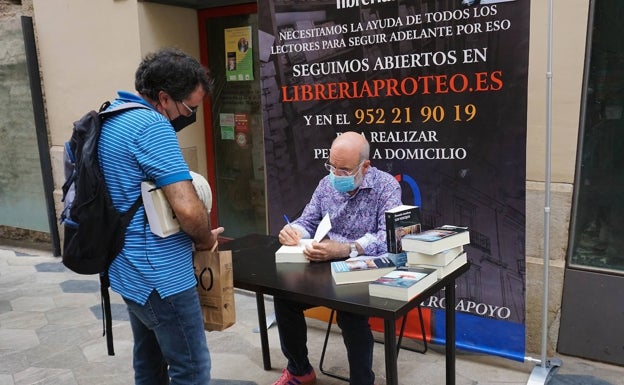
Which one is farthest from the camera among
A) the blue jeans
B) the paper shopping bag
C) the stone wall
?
the stone wall

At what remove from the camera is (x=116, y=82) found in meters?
5.07

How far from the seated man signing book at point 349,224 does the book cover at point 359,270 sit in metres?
0.24

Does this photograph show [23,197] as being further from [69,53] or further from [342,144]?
[342,144]

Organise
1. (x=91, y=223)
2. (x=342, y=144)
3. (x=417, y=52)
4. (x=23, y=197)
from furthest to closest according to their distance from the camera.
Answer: (x=23, y=197) < (x=417, y=52) < (x=342, y=144) < (x=91, y=223)

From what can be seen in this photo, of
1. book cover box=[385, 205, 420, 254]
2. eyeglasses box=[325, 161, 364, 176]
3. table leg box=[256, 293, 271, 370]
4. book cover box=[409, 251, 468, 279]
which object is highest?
eyeglasses box=[325, 161, 364, 176]

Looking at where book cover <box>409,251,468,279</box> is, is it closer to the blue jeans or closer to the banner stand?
the banner stand

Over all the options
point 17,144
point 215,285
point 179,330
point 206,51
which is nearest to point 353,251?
point 215,285

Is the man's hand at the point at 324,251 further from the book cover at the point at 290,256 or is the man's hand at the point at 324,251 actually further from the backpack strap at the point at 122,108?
the backpack strap at the point at 122,108

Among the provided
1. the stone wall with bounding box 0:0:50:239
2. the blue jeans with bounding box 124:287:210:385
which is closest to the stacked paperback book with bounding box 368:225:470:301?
the blue jeans with bounding box 124:287:210:385

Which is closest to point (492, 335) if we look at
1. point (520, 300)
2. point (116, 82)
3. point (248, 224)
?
point (520, 300)

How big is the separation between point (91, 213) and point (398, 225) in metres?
1.18

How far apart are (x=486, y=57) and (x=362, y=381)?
1713 mm

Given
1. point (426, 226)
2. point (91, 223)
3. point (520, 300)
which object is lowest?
point (520, 300)

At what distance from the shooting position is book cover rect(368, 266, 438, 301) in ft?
6.57
